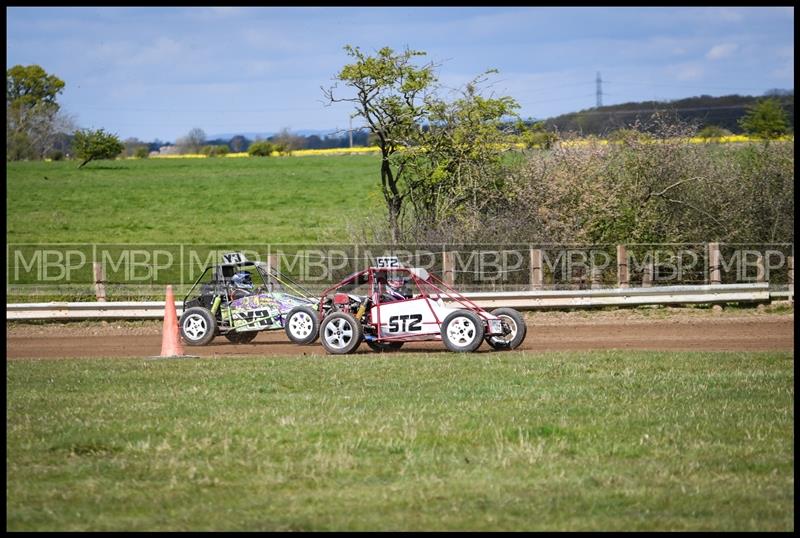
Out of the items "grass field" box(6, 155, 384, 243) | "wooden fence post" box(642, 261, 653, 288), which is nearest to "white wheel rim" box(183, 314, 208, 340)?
"grass field" box(6, 155, 384, 243)

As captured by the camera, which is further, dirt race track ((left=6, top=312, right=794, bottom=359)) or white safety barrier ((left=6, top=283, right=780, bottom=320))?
white safety barrier ((left=6, top=283, right=780, bottom=320))

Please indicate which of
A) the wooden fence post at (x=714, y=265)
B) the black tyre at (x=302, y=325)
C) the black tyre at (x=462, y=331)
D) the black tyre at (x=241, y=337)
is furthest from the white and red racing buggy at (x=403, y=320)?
the wooden fence post at (x=714, y=265)

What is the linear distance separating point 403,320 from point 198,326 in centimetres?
402

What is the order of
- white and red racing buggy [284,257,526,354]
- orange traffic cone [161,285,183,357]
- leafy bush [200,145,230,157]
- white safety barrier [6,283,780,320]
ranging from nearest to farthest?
white and red racing buggy [284,257,526,354], orange traffic cone [161,285,183,357], white safety barrier [6,283,780,320], leafy bush [200,145,230,157]

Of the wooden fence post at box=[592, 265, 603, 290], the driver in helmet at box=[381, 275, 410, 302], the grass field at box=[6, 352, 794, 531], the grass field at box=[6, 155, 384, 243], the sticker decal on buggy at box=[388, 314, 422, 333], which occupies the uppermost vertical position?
the grass field at box=[6, 155, 384, 243]

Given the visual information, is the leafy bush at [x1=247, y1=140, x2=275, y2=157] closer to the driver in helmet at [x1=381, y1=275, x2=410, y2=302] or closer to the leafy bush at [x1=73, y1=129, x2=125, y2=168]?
the leafy bush at [x1=73, y1=129, x2=125, y2=168]

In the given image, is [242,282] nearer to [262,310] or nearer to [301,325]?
[262,310]

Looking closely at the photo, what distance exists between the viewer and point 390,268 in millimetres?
16812

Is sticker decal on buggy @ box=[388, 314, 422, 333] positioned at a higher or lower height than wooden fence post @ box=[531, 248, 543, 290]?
lower

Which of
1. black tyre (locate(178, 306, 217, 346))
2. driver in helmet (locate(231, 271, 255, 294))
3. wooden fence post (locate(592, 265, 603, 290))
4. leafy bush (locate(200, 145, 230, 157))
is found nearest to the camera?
black tyre (locate(178, 306, 217, 346))

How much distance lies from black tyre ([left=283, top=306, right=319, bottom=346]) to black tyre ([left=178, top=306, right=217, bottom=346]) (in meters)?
1.41

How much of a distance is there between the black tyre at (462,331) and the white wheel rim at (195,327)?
4556 millimetres

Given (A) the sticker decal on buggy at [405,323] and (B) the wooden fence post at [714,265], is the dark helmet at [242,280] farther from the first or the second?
(B) the wooden fence post at [714,265]

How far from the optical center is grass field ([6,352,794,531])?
7.24m
